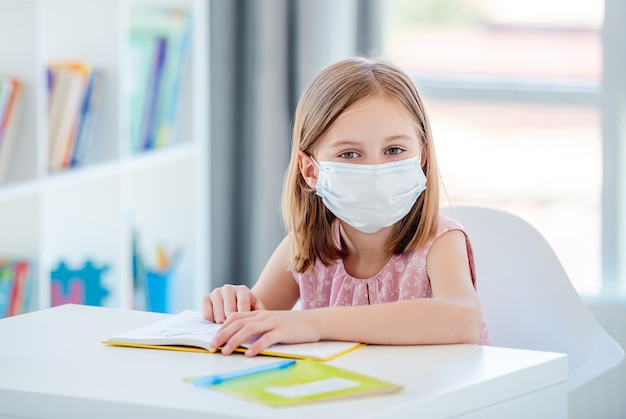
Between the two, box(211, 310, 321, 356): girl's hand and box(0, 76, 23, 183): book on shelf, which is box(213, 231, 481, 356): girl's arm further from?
box(0, 76, 23, 183): book on shelf

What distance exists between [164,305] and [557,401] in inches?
74.9

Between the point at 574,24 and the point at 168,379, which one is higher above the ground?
the point at 574,24

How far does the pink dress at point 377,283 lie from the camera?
1.59 meters

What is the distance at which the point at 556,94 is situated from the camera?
2.82m

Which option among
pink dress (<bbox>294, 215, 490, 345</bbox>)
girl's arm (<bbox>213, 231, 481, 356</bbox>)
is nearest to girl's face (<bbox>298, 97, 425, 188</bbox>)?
pink dress (<bbox>294, 215, 490, 345</bbox>)

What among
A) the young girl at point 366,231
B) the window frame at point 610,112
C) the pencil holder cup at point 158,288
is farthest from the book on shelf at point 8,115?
the window frame at point 610,112

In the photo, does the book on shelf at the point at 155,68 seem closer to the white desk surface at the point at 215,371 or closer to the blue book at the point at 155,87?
the blue book at the point at 155,87

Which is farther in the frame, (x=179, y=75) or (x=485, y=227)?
(x=179, y=75)

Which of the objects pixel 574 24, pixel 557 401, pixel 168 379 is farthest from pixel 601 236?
pixel 168 379

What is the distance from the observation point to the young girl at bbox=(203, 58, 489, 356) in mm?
1306

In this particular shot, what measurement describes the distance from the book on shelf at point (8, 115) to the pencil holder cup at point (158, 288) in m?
0.71

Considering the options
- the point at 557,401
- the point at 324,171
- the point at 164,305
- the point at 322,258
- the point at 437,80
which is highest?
the point at 437,80

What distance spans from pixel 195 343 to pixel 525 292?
0.76 metres

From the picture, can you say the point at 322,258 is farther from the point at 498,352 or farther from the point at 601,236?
the point at 601,236
